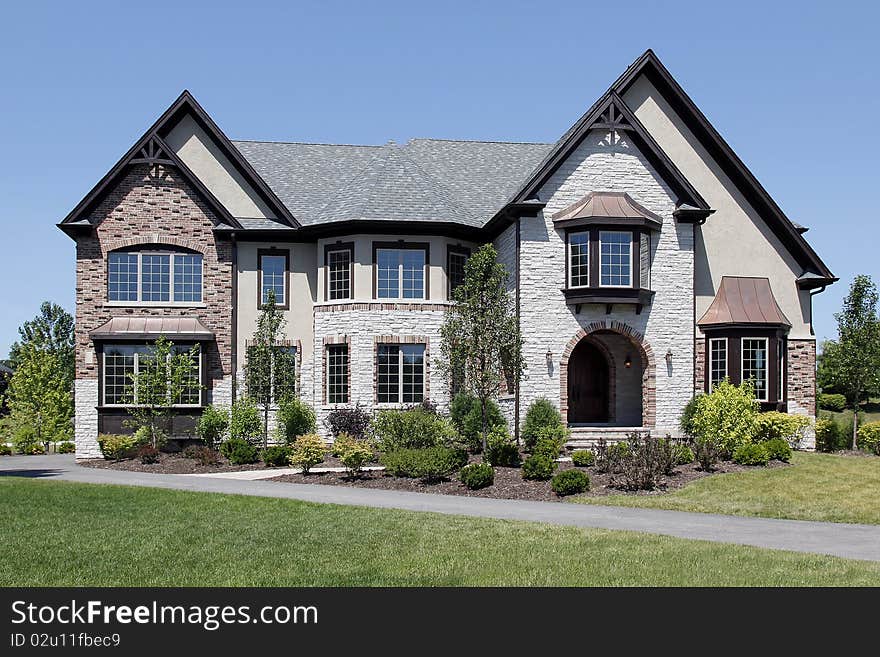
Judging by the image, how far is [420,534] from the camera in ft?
43.7

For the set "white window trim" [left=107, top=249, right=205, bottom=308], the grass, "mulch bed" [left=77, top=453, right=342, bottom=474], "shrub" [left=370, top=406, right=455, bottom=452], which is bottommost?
"mulch bed" [left=77, top=453, right=342, bottom=474]

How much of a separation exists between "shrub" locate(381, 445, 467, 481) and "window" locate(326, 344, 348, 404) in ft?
23.5

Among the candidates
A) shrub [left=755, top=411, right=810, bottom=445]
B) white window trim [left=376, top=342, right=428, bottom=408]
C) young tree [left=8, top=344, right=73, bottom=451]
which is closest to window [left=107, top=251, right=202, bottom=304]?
white window trim [left=376, top=342, right=428, bottom=408]

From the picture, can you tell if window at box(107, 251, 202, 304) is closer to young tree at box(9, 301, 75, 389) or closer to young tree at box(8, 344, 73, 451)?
young tree at box(8, 344, 73, 451)

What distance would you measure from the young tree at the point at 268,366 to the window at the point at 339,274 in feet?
6.65

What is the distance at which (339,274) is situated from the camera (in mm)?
28875

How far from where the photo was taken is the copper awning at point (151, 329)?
91.0 feet

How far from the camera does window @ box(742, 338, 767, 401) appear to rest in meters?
27.4

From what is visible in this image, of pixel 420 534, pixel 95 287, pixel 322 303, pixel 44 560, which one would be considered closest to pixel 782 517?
pixel 420 534

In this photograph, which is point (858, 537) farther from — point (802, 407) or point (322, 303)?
point (322, 303)

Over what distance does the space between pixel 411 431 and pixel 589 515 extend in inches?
359

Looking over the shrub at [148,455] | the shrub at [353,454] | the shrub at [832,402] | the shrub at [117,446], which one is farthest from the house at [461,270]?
the shrub at [832,402]

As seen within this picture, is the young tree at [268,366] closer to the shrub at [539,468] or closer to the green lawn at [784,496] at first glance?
the shrub at [539,468]

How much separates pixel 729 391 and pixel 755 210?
8.00 meters
